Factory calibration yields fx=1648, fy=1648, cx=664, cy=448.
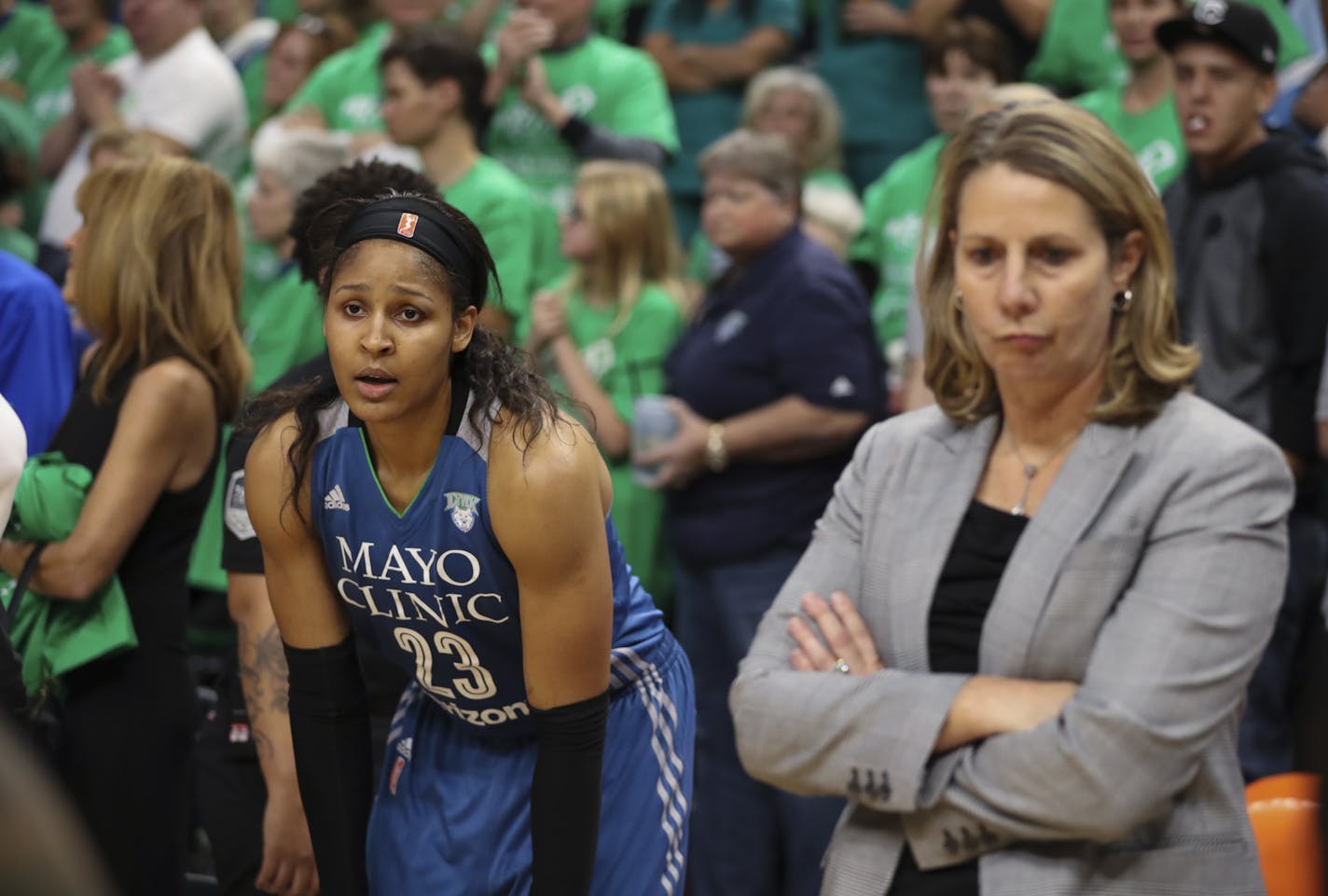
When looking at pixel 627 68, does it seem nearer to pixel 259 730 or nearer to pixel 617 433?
pixel 617 433

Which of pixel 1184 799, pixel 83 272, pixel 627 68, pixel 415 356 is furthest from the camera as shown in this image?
pixel 627 68

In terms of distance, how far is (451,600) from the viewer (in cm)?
237

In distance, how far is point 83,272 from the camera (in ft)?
11.4

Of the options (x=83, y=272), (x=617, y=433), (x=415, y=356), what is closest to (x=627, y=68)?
(x=617, y=433)

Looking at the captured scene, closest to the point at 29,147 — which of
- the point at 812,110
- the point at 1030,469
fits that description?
the point at 812,110

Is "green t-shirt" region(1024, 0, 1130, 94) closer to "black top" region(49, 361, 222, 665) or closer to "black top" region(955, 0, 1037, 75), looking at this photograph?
"black top" region(955, 0, 1037, 75)

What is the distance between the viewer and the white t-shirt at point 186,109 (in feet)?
22.1

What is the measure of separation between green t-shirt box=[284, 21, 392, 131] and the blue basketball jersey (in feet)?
14.3

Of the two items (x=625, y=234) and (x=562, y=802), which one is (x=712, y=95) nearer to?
(x=625, y=234)

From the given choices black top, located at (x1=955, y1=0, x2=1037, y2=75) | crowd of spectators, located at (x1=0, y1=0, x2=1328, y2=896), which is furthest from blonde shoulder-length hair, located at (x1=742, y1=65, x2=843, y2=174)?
black top, located at (x1=955, y1=0, x2=1037, y2=75)

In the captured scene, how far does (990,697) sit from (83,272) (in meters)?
2.23

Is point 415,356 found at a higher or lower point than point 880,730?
higher

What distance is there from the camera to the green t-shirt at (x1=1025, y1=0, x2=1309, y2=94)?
20.2ft

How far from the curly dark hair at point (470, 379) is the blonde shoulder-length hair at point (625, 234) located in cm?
273
